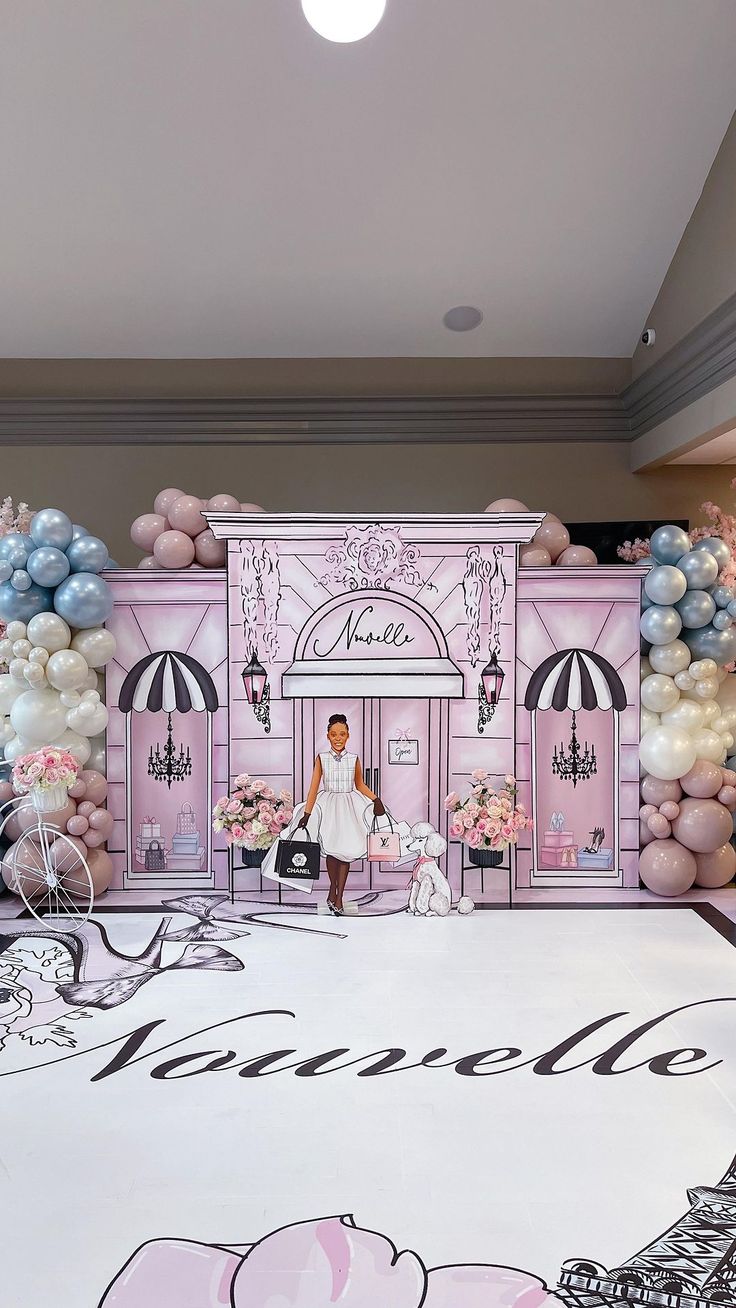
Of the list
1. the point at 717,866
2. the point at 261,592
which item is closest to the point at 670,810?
the point at 717,866

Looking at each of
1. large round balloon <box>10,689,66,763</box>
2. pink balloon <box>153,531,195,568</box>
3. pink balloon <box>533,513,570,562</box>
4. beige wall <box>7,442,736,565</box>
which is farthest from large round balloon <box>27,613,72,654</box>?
pink balloon <box>533,513,570,562</box>

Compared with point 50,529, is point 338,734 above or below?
below

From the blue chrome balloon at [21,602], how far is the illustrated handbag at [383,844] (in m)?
2.59

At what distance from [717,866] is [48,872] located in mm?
4450

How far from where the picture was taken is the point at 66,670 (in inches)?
197

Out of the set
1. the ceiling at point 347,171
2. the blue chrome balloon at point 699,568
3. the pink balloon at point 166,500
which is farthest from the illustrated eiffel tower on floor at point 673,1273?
the ceiling at point 347,171

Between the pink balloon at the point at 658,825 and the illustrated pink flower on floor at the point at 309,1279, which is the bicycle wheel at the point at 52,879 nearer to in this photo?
the illustrated pink flower on floor at the point at 309,1279

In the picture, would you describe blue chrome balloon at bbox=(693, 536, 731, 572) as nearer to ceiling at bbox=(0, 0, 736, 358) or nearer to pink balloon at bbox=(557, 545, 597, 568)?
pink balloon at bbox=(557, 545, 597, 568)

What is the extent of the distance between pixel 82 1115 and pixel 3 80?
533cm

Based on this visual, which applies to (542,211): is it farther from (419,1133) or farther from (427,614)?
(419,1133)

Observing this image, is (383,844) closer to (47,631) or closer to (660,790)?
(660,790)

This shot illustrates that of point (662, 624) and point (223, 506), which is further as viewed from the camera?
point (223, 506)

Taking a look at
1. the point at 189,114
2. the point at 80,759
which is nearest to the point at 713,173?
the point at 189,114

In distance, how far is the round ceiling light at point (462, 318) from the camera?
19.6 ft
